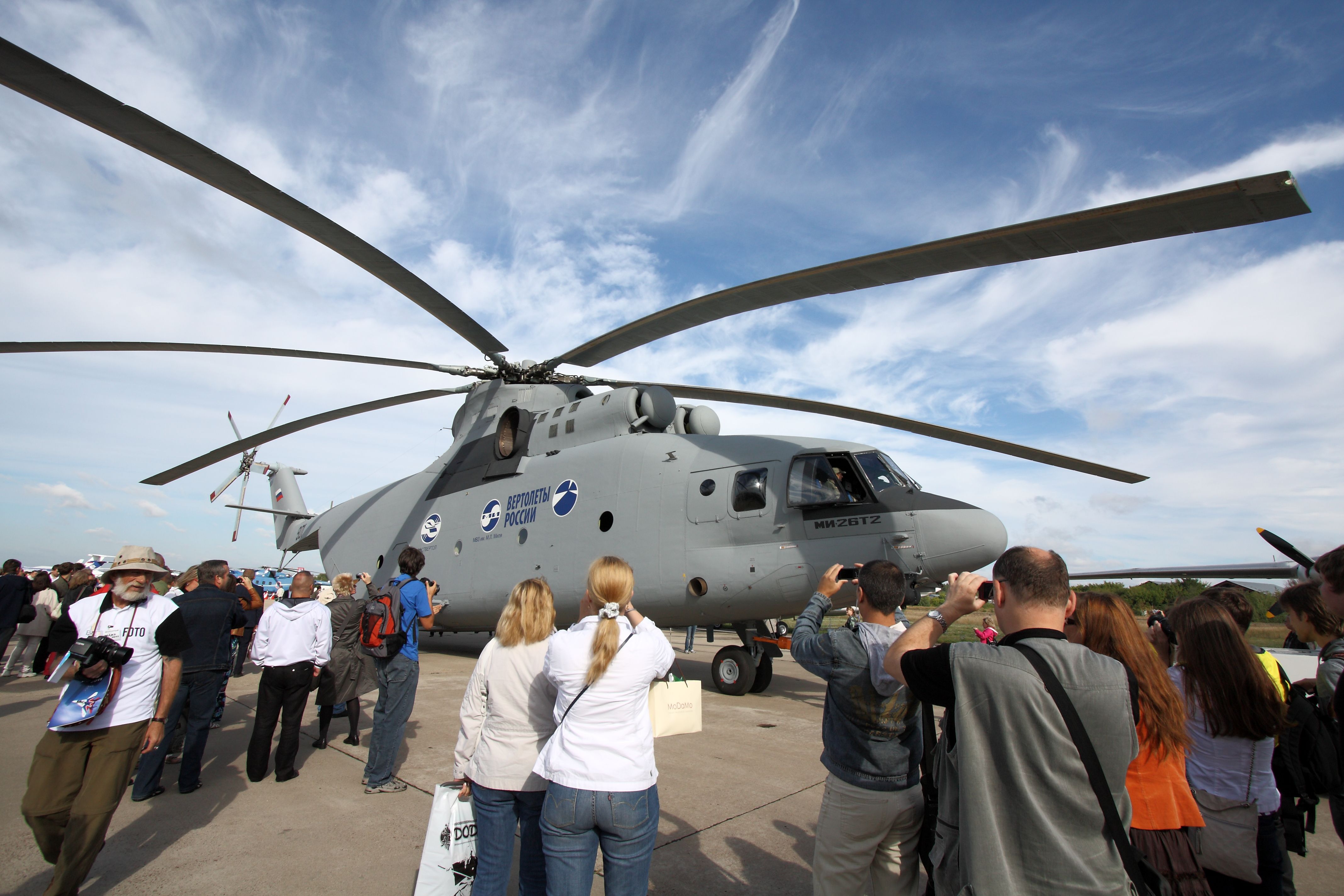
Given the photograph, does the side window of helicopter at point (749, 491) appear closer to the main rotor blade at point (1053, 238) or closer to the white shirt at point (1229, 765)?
the main rotor blade at point (1053, 238)

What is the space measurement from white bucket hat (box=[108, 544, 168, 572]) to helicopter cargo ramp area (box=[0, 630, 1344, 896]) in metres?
1.71

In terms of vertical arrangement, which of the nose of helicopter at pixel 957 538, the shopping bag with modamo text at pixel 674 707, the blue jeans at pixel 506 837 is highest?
the nose of helicopter at pixel 957 538

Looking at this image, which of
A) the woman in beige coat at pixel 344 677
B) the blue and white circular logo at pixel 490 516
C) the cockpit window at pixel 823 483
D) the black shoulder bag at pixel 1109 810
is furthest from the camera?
the blue and white circular logo at pixel 490 516

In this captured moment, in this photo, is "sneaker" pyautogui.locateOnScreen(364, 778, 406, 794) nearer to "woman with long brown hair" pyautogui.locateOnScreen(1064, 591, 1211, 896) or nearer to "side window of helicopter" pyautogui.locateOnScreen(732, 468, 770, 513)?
"woman with long brown hair" pyautogui.locateOnScreen(1064, 591, 1211, 896)

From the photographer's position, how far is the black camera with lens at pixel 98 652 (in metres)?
3.24

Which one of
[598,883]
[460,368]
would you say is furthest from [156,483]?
[598,883]

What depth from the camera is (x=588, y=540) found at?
9656 millimetres

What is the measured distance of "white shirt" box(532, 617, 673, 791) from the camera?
8.23 ft

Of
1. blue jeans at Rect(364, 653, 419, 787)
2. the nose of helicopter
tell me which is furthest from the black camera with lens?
the nose of helicopter

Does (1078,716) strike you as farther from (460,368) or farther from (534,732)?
(460,368)

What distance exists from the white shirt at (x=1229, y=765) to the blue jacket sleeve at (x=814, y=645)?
1.42m

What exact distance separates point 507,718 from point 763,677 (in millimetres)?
7356

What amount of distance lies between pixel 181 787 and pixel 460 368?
7.61 m

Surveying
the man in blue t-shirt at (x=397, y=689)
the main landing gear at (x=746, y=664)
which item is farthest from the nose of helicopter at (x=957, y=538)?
the man in blue t-shirt at (x=397, y=689)
